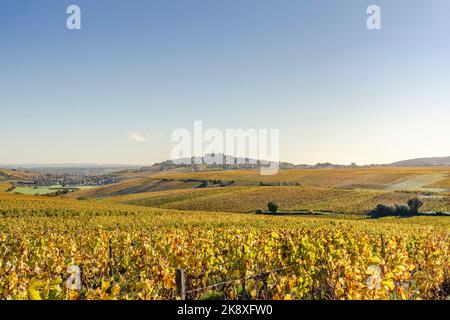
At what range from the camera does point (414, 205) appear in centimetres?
5853

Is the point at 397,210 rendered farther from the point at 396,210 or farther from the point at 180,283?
the point at 180,283

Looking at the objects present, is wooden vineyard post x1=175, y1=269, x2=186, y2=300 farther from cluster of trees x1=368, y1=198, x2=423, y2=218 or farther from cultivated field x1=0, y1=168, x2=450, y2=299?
cluster of trees x1=368, y1=198, x2=423, y2=218

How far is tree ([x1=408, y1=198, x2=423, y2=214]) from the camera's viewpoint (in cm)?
5716

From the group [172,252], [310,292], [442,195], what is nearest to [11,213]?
[172,252]

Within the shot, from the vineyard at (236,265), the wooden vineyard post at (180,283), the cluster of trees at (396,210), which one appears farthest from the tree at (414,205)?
the wooden vineyard post at (180,283)

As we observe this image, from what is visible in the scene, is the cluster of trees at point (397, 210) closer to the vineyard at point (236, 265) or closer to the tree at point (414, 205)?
the tree at point (414, 205)

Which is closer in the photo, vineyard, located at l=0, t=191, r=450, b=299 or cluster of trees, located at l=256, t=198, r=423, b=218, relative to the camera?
vineyard, located at l=0, t=191, r=450, b=299

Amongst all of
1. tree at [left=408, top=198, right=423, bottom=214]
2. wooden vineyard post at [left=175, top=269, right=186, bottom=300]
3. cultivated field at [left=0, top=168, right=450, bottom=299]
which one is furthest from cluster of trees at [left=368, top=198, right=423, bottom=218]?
wooden vineyard post at [left=175, top=269, right=186, bottom=300]

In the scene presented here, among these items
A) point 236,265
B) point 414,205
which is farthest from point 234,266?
point 414,205

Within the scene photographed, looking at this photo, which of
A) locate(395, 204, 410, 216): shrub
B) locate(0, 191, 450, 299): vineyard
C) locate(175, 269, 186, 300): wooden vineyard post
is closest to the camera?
locate(175, 269, 186, 300): wooden vineyard post
